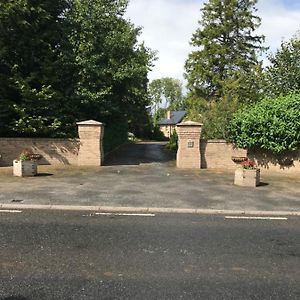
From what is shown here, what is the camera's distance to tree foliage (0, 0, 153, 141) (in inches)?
750

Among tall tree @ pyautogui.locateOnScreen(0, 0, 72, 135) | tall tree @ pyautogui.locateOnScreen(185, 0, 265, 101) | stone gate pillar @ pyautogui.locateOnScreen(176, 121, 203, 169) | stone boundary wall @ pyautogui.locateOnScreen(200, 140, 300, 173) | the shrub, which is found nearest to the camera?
the shrub

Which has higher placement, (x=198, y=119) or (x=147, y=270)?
(x=198, y=119)

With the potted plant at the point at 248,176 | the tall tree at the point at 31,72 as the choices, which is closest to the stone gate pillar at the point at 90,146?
the tall tree at the point at 31,72

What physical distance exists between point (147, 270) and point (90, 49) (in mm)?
16143

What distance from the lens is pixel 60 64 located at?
19859 mm

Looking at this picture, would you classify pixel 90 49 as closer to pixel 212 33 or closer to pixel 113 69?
pixel 113 69

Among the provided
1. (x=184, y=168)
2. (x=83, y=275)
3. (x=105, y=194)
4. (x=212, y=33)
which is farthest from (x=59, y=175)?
(x=212, y=33)

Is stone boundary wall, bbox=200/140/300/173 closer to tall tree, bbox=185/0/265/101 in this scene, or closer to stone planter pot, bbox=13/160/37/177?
stone planter pot, bbox=13/160/37/177

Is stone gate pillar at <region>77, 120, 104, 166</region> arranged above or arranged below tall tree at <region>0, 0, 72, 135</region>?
below

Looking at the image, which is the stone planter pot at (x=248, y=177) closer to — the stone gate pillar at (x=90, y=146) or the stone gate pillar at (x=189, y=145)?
the stone gate pillar at (x=189, y=145)

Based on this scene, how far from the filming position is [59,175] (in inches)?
630

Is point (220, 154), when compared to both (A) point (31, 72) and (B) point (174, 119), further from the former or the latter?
(B) point (174, 119)

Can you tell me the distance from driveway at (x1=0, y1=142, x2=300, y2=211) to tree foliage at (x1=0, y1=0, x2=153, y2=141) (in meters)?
3.15

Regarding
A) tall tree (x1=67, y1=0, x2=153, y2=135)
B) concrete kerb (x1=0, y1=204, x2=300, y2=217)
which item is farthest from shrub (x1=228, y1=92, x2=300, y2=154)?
concrete kerb (x1=0, y1=204, x2=300, y2=217)
